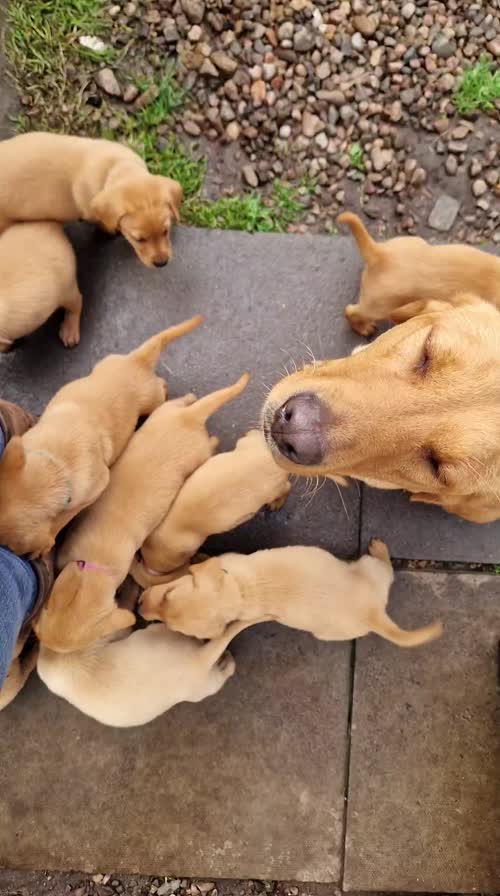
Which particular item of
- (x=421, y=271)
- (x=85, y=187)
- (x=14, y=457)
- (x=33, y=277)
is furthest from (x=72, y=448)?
(x=421, y=271)

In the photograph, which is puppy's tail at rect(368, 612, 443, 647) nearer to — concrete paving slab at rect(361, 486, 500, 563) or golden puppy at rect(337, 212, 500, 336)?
concrete paving slab at rect(361, 486, 500, 563)

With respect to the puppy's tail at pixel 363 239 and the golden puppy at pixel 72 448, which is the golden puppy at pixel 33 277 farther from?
the puppy's tail at pixel 363 239

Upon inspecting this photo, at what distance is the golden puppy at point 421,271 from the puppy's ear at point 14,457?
63.9 inches

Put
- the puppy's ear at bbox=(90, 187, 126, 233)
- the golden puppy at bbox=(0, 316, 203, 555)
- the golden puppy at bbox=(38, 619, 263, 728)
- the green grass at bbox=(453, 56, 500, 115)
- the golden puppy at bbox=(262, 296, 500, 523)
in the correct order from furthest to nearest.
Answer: the green grass at bbox=(453, 56, 500, 115)
the puppy's ear at bbox=(90, 187, 126, 233)
the golden puppy at bbox=(38, 619, 263, 728)
the golden puppy at bbox=(0, 316, 203, 555)
the golden puppy at bbox=(262, 296, 500, 523)

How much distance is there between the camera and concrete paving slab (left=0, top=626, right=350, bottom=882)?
3512 millimetres

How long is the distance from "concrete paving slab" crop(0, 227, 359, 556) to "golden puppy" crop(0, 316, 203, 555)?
1.44 feet

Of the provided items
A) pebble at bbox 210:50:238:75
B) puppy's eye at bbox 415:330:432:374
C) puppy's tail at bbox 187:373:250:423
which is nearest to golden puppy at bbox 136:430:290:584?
puppy's tail at bbox 187:373:250:423

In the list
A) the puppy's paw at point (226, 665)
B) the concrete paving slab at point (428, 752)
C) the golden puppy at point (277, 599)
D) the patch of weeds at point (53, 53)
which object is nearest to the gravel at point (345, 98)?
the patch of weeds at point (53, 53)

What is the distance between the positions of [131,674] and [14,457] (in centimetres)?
111

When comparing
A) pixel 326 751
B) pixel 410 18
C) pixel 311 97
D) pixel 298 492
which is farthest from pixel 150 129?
pixel 326 751

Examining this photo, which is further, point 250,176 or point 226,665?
point 250,176

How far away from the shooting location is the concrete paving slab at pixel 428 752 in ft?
11.5

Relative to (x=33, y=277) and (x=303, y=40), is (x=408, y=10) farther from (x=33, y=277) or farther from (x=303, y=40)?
(x=33, y=277)

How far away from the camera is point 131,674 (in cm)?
303
